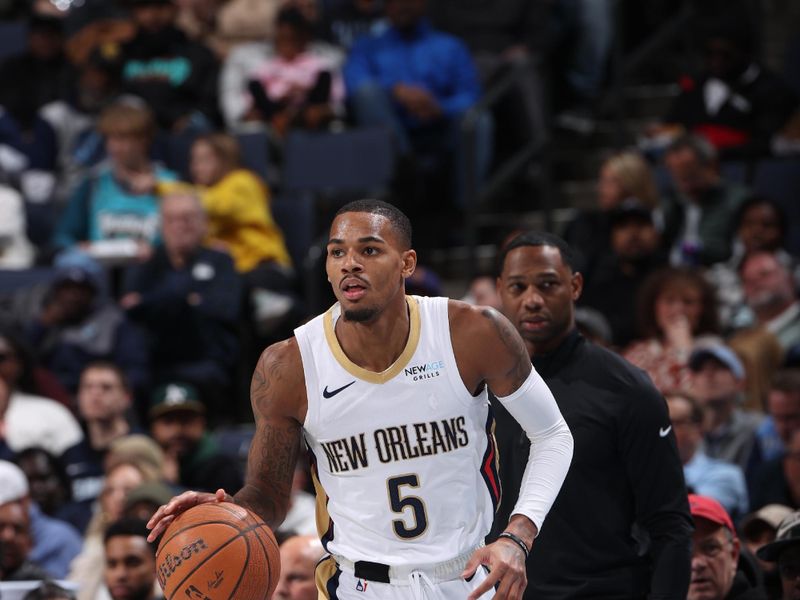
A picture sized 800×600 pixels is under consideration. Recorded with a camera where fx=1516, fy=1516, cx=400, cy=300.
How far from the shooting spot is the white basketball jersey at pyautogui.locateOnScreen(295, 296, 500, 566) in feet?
14.3

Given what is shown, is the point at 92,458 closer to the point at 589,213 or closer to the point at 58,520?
the point at 58,520

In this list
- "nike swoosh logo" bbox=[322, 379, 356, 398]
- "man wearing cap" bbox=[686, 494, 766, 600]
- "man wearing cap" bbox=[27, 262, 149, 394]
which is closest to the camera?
"nike swoosh logo" bbox=[322, 379, 356, 398]

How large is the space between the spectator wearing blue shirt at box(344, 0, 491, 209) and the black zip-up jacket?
6.00m

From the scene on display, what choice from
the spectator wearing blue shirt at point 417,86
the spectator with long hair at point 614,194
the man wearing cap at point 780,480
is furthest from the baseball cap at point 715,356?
the spectator wearing blue shirt at point 417,86

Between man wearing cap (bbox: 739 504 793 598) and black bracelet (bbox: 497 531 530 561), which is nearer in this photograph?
black bracelet (bbox: 497 531 530 561)

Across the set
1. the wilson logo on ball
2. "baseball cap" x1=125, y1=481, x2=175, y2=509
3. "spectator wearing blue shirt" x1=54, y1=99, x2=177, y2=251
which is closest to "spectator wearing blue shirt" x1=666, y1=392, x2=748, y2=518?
"baseball cap" x1=125, y1=481, x2=175, y2=509

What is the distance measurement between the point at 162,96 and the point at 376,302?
7.80 meters

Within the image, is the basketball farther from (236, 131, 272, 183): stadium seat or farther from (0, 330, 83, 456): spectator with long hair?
(236, 131, 272, 183): stadium seat

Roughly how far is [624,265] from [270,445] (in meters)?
5.43

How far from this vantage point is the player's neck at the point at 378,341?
14.6 feet

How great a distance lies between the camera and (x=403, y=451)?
4375 mm

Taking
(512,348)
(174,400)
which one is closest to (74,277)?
(174,400)

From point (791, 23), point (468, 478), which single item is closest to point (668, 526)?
point (468, 478)

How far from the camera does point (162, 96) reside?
38.6ft
